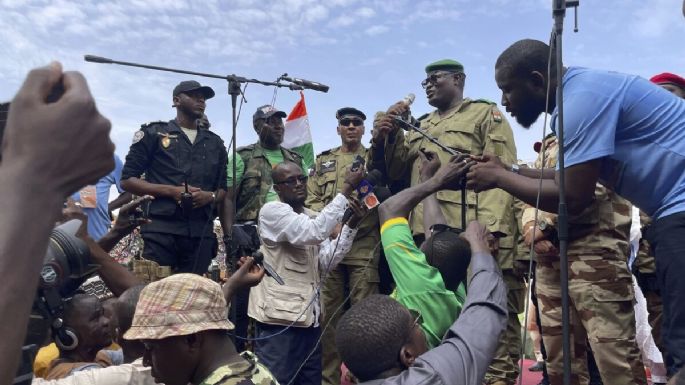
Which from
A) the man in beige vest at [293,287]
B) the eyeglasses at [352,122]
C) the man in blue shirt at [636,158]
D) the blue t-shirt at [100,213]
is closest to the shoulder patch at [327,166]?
the eyeglasses at [352,122]

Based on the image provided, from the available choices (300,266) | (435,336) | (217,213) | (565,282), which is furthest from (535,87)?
(217,213)

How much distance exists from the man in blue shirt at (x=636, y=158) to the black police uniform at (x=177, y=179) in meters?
3.11

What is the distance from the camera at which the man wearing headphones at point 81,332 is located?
3010 millimetres

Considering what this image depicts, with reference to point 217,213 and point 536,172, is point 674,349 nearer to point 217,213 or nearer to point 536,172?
point 536,172

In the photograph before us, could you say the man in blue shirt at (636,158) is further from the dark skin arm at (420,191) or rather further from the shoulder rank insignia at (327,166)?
the shoulder rank insignia at (327,166)

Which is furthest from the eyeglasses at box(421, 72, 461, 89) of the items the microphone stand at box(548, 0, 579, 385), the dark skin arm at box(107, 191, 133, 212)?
the dark skin arm at box(107, 191, 133, 212)

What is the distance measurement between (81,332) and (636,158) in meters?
2.71

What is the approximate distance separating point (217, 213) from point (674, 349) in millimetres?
3965

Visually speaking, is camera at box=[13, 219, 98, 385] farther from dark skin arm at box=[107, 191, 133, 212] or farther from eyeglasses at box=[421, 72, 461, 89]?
dark skin arm at box=[107, 191, 133, 212]

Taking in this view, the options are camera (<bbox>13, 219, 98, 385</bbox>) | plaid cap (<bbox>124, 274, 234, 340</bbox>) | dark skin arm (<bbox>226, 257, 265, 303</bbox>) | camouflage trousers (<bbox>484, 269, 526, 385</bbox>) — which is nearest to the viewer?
camera (<bbox>13, 219, 98, 385</bbox>)

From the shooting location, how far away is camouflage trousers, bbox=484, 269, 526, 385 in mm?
4047

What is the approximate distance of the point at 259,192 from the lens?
588 cm

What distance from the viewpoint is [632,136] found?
2.61 m

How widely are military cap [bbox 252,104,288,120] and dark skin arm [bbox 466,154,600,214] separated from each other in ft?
11.3
